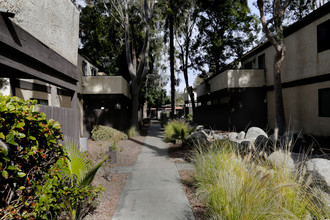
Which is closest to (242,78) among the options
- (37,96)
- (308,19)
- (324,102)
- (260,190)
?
(308,19)

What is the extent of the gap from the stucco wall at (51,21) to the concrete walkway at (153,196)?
3.77 m

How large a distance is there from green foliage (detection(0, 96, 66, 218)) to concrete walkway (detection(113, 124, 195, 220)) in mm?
1779

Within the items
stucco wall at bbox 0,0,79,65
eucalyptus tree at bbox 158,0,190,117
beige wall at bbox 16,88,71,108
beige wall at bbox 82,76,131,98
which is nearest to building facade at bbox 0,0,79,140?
stucco wall at bbox 0,0,79,65

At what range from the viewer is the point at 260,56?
56.8 ft

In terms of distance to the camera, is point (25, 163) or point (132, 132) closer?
point (25, 163)

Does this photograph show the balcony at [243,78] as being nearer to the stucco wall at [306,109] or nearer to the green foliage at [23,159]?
the stucco wall at [306,109]

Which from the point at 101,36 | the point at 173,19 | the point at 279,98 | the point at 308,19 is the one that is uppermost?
the point at 173,19

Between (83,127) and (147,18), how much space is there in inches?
332

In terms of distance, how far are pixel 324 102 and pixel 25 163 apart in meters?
13.0

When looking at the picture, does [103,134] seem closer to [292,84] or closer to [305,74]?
[292,84]

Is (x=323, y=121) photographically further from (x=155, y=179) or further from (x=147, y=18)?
(x=147, y=18)

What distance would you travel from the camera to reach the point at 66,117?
626cm

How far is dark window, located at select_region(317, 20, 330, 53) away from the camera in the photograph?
10773 mm

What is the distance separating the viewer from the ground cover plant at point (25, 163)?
6.97 ft
